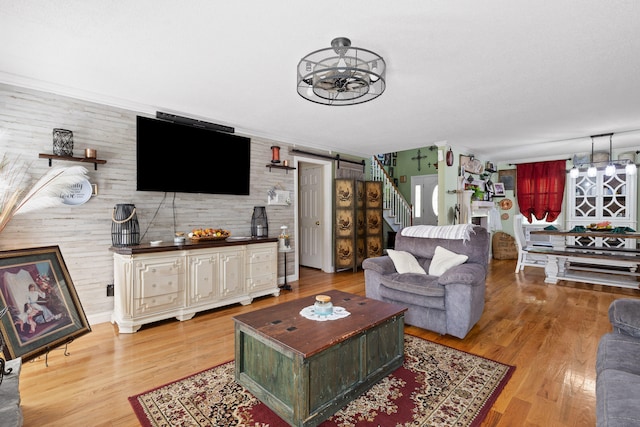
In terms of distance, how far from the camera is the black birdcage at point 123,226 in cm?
323

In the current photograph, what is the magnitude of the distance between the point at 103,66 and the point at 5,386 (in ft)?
7.89

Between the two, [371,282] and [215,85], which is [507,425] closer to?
[371,282]

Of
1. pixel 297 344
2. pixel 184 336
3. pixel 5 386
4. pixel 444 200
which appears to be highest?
pixel 444 200

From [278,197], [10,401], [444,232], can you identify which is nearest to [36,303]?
[10,401]

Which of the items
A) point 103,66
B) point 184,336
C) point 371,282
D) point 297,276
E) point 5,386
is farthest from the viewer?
point 297,276

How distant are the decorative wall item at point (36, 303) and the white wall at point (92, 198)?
70 centimetres

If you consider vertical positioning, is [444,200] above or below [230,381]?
above

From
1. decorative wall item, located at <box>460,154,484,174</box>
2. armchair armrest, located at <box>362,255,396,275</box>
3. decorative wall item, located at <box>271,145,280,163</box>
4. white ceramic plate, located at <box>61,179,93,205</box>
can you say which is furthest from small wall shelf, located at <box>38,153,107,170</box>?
decorative wall item, located at <box>460,154,484,174</box>

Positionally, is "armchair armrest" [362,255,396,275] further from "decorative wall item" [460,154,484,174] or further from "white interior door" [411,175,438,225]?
"white interior door" [411,175,438,225]

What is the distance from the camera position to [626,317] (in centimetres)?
181

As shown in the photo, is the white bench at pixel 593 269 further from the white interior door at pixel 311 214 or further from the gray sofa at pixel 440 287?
the white interior door at pixel 311 214

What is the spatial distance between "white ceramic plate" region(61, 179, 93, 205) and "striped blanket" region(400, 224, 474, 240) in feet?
11.8

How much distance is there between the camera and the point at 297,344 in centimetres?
171

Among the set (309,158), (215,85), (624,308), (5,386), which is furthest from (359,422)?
(309,158)
